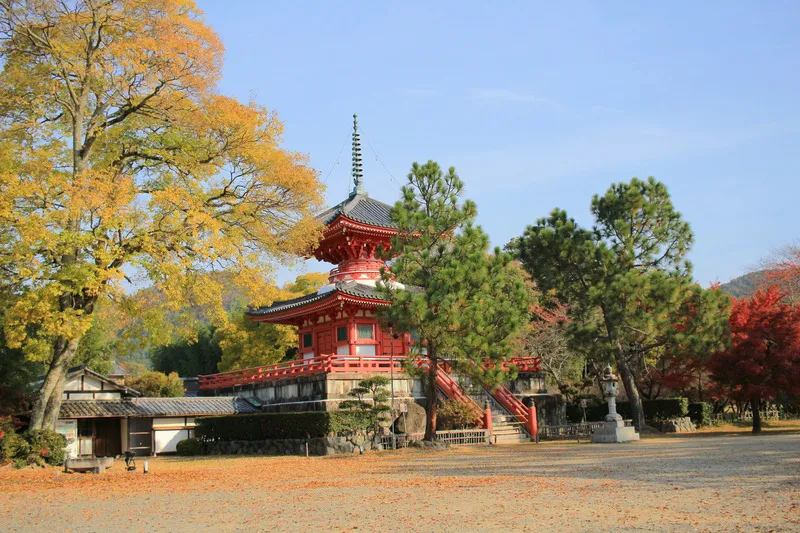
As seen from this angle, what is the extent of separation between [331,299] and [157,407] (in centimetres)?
794

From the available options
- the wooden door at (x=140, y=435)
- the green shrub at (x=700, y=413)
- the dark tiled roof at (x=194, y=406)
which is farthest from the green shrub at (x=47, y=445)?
the green shrub at (x=700, y=413)

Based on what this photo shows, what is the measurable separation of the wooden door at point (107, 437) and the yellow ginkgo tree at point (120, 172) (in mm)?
7756

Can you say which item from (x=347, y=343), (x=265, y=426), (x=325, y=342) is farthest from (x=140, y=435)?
(x=347, y=343)

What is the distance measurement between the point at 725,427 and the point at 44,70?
27.5 m

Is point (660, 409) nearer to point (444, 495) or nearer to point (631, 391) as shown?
point (631, 391)

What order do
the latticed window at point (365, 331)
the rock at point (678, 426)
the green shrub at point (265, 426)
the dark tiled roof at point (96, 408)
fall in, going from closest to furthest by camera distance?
the green shrub at point (265, 426) → the dark tiled roof at point (96, 408) → the latticed window at point (365, 331) → the rock at point (678, 426)

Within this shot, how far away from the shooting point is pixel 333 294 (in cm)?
2530

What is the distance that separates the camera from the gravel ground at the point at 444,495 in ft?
27.2

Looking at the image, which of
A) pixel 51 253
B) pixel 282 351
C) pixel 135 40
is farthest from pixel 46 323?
pixel 282 351

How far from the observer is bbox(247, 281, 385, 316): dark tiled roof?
83.7ft

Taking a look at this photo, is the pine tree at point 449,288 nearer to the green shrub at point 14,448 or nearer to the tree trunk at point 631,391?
the tree trunk at point 631,391

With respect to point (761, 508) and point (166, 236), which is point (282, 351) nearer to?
point (166, 236)

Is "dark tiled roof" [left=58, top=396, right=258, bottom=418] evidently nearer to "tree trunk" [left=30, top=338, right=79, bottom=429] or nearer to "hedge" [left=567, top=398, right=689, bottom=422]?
"tree trunk" [left=30, top=338, right=79, bottom=429]

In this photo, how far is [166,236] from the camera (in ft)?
59.2
